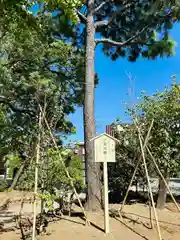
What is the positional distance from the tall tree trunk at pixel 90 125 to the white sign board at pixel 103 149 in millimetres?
747

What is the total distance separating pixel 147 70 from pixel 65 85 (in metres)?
3.68

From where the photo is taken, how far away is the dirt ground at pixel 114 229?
486 cm

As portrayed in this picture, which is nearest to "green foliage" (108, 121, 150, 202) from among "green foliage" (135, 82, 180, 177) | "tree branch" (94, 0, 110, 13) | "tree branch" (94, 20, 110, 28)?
"green foliage" (135, 82, 180, 177)

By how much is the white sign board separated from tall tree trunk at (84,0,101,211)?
747mm

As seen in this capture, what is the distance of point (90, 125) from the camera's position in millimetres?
6871

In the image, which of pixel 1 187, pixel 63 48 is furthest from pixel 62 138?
pixel 1 187

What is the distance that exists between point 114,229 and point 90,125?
2.50 metres

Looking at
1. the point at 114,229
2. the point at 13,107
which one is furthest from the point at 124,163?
the point at 13,107

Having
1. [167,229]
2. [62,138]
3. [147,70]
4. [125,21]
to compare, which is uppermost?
[125,21]

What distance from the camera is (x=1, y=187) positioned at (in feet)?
42.7

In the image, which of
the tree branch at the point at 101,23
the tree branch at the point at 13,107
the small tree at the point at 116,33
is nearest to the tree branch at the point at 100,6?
the small tree at the point at 116,33

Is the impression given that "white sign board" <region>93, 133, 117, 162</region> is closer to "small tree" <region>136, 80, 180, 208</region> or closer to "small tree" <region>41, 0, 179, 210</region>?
"small tree" <region>41, 0, 179, 210</region>

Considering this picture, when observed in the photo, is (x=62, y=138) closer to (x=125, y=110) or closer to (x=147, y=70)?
(x=125, y=110)

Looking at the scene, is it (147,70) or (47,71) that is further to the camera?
(47,71)
